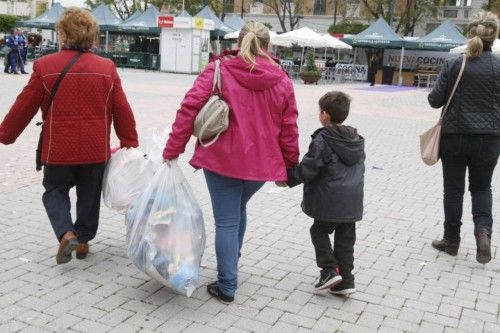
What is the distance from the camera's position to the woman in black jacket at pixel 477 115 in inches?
173

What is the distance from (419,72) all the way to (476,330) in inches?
1115

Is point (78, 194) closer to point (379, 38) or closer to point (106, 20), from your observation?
point (379, 38)

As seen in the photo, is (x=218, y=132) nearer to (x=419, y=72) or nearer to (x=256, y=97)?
(x=256, y=97)

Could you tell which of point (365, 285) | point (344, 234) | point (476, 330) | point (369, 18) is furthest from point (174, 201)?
point (369, 18)

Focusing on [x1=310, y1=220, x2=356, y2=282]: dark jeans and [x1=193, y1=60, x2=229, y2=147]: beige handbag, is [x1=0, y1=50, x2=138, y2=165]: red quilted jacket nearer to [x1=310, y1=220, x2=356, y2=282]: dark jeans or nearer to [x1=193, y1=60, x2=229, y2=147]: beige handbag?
[x1=193, y1=60, x2=229, y2=147]: beige handbag

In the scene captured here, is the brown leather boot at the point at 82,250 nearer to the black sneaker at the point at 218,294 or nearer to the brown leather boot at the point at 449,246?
the black sneaker at the point at 218,294

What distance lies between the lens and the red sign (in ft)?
90.8

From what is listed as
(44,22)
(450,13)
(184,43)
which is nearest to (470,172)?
(184,43)

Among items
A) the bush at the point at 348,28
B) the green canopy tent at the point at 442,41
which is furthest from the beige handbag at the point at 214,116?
the bush at the point at 348,28

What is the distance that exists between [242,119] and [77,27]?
4.10 ft

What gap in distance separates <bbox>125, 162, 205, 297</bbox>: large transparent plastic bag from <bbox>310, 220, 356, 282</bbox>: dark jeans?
2.37 feet

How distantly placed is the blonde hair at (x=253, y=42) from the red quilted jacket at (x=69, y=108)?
100 cm

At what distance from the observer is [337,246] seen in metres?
3.80

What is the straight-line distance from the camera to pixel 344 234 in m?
3.76
